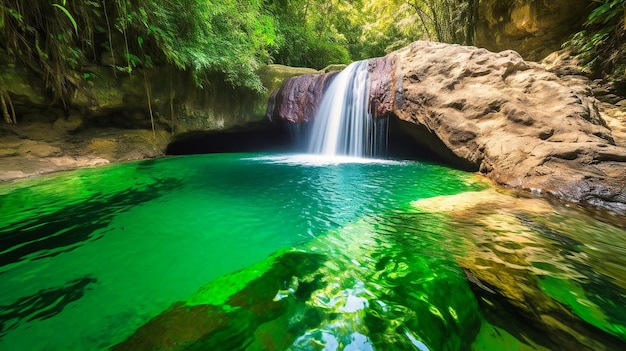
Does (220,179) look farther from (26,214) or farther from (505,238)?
(505,238)

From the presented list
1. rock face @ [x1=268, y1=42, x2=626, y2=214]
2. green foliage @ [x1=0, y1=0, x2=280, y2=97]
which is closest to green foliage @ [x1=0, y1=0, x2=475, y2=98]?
green foliage @ [x1=0, y1=0, x2=280, y2=97]

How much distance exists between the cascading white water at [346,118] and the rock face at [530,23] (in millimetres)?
4543

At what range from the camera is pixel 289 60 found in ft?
41.5

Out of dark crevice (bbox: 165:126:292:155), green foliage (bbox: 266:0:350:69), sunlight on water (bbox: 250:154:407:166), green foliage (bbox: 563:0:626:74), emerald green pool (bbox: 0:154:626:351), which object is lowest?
emerald green pool (bbox: 0:154:626:351)

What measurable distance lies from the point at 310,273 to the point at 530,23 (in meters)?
9.76

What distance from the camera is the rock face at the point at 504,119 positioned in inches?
138

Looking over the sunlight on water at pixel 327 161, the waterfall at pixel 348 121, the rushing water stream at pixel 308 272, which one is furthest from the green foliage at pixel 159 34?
the rushing water stream at pixel 308 272

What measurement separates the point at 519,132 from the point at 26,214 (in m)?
7.08

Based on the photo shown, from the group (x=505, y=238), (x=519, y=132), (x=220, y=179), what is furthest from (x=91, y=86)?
(x=519, y=132)

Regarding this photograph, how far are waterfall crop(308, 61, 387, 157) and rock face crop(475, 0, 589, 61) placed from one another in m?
4.53

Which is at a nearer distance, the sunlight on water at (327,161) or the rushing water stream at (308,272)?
the rushing water stream at (308,272)

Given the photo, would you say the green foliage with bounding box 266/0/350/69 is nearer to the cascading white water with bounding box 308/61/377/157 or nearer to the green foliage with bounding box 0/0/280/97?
the green foliage with bounding box 0/0/280/97

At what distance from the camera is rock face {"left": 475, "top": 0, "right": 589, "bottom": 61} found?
273 inches

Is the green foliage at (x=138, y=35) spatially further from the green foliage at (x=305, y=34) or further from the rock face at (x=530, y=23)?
the rock face at (x=530, y=23)
